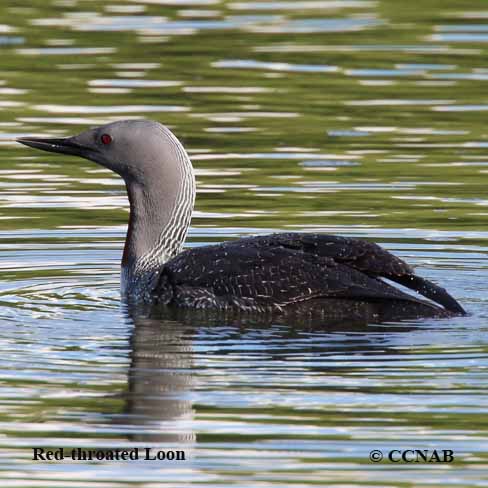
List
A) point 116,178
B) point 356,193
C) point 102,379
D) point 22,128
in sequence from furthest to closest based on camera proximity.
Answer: point 22,128 → point 116,178 → point 356,193 → point 102,379

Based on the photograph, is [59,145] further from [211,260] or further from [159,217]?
[211,260]

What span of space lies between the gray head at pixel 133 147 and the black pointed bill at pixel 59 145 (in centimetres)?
2

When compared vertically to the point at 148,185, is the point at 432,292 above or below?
below

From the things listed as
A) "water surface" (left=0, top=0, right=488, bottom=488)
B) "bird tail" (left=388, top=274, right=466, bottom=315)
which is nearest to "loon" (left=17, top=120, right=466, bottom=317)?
"bird tail" (left=388, top=274, right=466, bottom=315)

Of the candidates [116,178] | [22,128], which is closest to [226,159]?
[116,178]

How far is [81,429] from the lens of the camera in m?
7.45

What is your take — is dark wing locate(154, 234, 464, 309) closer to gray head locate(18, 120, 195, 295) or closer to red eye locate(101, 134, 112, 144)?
gray head locate(18, 120, 195, 295)

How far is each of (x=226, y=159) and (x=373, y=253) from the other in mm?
5110

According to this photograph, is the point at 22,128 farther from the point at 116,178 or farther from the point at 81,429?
the point at 81,429

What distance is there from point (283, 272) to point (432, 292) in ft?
2.80

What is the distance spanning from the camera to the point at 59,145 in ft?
35.2

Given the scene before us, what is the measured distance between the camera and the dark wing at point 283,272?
9.37 metres

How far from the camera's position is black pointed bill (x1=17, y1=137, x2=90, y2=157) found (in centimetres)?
1065

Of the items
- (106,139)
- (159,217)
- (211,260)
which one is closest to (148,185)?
(159,217)
